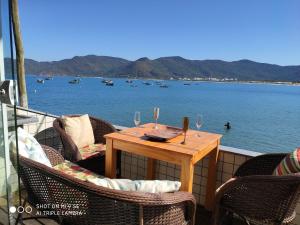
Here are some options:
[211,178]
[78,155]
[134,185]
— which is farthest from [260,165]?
[78,155]

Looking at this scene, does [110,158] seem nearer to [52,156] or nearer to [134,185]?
[52,156]

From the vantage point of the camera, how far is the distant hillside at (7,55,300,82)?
4456 inches

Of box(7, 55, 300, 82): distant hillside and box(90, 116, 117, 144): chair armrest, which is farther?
box(7, 55, 300, 82): distant hillside

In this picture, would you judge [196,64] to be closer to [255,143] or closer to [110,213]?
[255,143]

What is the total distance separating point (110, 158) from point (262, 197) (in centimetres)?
130

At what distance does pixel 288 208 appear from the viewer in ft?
5.32

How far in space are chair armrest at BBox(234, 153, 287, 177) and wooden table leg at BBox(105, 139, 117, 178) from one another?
1126 millimetres

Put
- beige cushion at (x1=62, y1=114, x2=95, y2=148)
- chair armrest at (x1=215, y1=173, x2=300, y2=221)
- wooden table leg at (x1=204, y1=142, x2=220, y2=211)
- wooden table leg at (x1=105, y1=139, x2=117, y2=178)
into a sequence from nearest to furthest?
chair armrest at (x1=215, y1=173, x2=300, y2=221) < wooden table leg at (x1=105, y1=139, x2=117, y2=178) < wooden table leg at (x1=204, y1=142, x2=220, y2=211) < beige cushion at (x1=62, y1=114, x2=95, y2=148)

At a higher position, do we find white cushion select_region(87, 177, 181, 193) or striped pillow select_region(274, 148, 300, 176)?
striped pillow select_region(274, 148, 300, 176)

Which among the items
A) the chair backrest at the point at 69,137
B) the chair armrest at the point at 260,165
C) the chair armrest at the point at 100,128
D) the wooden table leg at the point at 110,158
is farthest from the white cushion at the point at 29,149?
the chair armrest at the point at 260,165

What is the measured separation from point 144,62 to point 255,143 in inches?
4151

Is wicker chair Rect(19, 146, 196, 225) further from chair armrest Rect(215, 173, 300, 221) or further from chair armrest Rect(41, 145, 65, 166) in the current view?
chair armrest Rect(41, 145, 65, 166)

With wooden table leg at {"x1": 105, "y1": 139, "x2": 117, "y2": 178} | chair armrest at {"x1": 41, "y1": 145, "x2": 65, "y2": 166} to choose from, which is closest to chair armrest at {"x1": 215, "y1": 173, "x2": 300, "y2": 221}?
wooden table leg at {"x1": 105, "y1": 139, "x2": 117, "y2": 178}

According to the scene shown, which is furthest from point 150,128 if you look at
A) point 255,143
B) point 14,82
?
point 255,143
